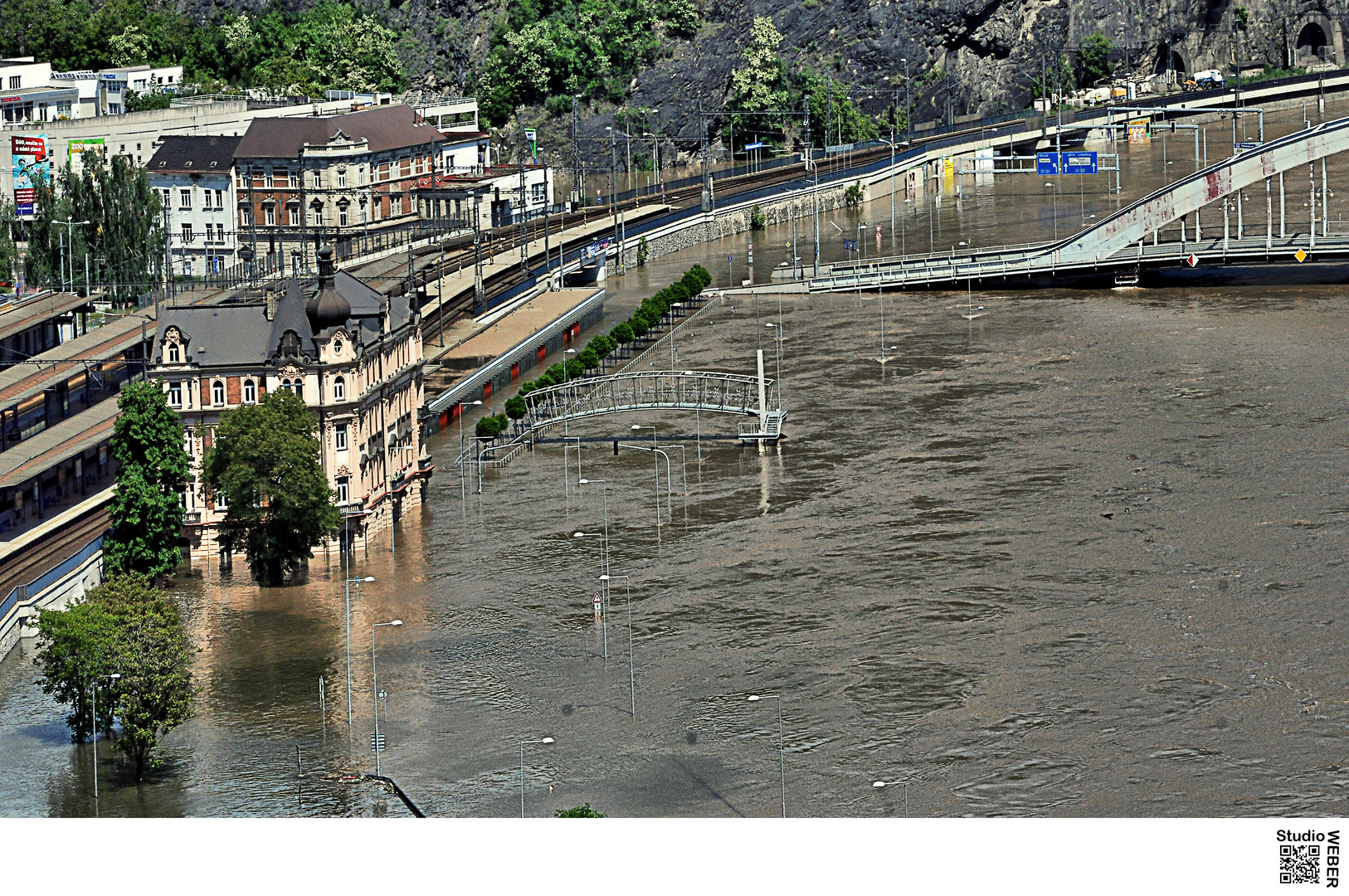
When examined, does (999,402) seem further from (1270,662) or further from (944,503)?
(1270,662)

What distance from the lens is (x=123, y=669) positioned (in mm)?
75125

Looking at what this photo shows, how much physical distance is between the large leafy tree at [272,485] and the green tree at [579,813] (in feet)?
89.5

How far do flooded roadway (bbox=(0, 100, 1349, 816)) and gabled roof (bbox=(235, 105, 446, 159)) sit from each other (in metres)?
62.6

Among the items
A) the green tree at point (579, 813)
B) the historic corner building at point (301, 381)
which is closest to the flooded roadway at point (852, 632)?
the green tree at point (579, 813)

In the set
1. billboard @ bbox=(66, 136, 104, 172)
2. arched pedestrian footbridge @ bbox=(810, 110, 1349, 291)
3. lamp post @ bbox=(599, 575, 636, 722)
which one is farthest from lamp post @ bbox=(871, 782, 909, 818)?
billboard @ bbox=(66, 136, 104, 172)

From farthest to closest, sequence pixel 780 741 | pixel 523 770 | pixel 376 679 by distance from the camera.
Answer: pixel 376 679, pixel 780 741, pixel 523 770

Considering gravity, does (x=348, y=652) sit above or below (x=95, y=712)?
above

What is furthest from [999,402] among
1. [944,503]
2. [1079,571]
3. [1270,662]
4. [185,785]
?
[185,785]

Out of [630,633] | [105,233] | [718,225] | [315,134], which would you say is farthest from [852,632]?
[718,225]

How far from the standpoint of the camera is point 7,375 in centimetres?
11844

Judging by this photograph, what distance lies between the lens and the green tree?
67.1m

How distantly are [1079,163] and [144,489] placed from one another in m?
112
